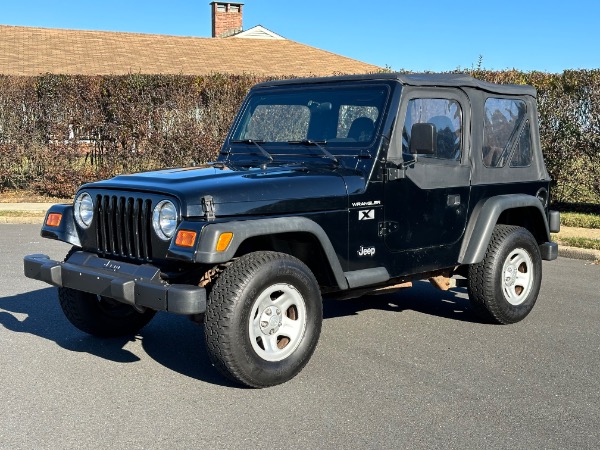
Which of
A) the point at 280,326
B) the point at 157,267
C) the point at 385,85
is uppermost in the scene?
the point at 385,85

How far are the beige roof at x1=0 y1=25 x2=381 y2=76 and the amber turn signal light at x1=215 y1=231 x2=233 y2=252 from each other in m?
22.6

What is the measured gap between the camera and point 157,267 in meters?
4.96

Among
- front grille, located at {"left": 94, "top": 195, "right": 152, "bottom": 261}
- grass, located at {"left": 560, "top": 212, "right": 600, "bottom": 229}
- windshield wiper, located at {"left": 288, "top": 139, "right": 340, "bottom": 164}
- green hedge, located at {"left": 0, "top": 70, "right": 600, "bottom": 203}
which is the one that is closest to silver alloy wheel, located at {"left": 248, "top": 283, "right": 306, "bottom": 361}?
front grille, located at {"left": 94, "top": 195, "right": 152, "bottom": 261}

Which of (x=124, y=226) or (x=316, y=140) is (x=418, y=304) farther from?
(x=124, y=226)

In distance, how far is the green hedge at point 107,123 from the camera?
52.1 ft

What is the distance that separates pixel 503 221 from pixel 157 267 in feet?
10.9

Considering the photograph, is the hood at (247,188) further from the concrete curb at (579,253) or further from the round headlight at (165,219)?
the concrete curb at (579,253)

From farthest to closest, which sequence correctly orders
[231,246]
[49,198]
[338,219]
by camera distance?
[49,198]
[338,219]
[231,246]

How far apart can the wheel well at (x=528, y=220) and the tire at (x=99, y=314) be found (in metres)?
3.12

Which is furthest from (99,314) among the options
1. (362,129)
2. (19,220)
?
(19,220)

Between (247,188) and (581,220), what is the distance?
9.05 metres

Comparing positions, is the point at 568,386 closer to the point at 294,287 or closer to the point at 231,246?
the point at 294,287

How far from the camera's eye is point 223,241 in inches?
183

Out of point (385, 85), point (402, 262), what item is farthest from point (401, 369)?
point (385, 85)
